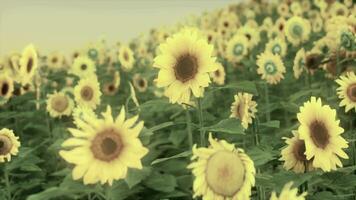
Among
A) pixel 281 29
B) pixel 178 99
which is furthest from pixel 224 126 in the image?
pixel 281 29

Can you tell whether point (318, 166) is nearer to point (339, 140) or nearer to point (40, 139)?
point (339, 140)

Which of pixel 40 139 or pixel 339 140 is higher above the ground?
pixel 339 140

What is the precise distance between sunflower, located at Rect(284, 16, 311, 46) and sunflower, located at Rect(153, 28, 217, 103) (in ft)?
Answer: 11.9

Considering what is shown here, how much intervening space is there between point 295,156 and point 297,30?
11.8 feet

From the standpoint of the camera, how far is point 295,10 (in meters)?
8.23

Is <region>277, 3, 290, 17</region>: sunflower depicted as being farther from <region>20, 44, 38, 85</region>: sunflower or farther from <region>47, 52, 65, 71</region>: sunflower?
<region>20, 44, 38, 85</region>: sunflower

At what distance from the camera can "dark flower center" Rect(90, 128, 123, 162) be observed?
2301 millimetres

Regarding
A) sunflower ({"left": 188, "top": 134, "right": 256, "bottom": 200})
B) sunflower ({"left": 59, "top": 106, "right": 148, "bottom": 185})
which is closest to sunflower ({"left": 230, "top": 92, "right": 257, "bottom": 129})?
sunflower ({"left": 188, "top": 134, "right": 256, "bottom": 200})

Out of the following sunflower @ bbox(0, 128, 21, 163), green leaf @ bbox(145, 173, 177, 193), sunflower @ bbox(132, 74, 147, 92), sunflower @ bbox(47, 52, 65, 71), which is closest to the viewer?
sunflower @ bbox(0, 128, 21, 163)

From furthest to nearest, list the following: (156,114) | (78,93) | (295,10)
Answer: (295,10), (156,114), (78,93)

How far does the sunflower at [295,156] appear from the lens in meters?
2.91

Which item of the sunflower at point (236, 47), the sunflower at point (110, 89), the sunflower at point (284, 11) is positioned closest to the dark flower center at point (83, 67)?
the sunflower at point (110, 89)

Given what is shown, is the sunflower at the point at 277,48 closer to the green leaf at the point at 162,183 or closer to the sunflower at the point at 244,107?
the green leaf at the point at 162,183

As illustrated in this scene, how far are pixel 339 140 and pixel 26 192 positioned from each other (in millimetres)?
2824
